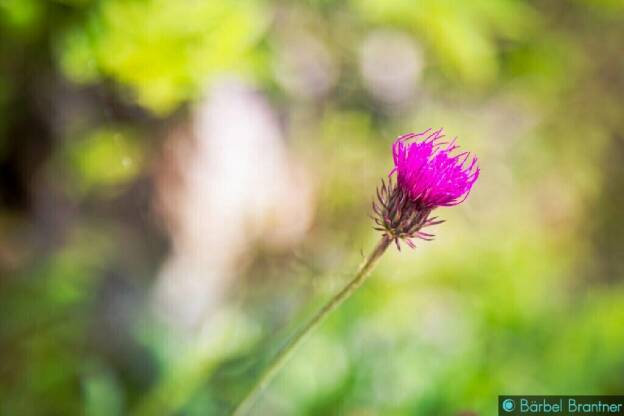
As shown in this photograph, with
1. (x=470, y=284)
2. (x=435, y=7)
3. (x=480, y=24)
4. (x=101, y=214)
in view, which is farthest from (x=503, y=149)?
(x=101, y=214)

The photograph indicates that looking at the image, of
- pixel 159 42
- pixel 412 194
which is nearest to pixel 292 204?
pixel 159 42

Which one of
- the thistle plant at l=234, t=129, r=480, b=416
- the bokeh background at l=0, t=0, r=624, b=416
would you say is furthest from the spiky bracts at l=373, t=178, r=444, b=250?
the bokeh background at l=0, t=0, r=624, b=416

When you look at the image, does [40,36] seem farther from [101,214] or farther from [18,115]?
[101,214]

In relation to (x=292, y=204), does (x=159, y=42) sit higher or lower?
higher

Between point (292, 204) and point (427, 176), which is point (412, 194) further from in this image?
point (292, 204)

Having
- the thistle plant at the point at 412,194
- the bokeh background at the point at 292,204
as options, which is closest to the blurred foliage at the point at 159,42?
the bokeh background at the point at 292,204

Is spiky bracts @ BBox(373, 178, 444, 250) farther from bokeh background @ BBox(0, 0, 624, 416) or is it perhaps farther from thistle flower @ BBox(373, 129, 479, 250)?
bokeh background @ BBox(0, 0, 624, 416)

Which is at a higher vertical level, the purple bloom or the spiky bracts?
the purple bloom

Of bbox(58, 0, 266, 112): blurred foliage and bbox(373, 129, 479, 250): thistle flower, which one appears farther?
bbox(58, 0, 266, 112): blurred foliage
